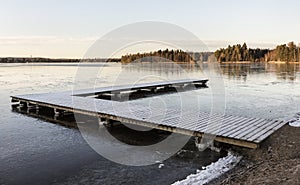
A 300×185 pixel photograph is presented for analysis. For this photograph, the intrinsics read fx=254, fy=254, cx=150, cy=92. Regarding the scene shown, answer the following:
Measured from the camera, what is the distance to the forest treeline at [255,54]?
2921 inches

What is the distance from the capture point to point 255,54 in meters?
94.9

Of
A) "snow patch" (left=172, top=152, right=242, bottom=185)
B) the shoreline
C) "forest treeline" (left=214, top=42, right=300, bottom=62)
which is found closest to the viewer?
the shoreline

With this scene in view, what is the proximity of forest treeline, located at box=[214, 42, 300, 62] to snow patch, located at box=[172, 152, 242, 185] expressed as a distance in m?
79.1

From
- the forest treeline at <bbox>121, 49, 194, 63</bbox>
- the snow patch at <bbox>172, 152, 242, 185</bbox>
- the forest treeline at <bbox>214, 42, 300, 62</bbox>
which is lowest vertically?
the snow patch at <bbox>172, 152, 242, 185</bbox>

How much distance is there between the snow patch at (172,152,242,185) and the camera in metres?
4.54

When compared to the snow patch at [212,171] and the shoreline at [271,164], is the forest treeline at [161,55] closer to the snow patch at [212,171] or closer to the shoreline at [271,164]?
the shoreline at [271,164]

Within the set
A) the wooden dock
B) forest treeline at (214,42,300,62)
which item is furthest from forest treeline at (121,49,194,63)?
forest treeline at (214,42,300,62)

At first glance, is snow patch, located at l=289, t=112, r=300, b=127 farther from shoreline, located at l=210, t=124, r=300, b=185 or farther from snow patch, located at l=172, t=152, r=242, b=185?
snow patch, located at l=172, t=152, r=242, b=185

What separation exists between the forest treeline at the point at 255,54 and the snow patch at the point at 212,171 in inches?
3114

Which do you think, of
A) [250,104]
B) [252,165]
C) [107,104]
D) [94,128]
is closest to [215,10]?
[250,104]

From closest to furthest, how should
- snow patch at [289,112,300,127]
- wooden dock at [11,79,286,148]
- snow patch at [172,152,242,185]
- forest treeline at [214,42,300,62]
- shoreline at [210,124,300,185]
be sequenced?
1. shoreline at [210,124,300,185]
2. snow patch at [172,152,242,185]
3. wooden dock at [11,79,286,148]
4. snow patch at [289,112,300,127]
5. forest treeline at [214,42,300,62]

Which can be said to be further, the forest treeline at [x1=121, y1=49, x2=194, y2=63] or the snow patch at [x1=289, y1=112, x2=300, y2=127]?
the forest treeline at [x1=121, y1=49, x2=194, y2=63]

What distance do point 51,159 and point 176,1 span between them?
16.1m

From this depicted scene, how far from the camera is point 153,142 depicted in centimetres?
697
